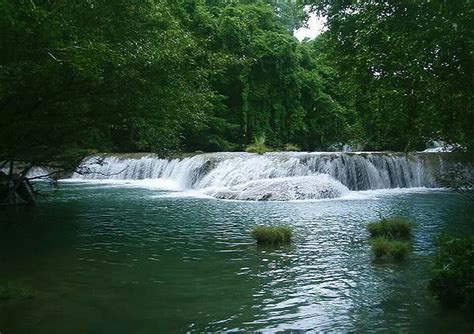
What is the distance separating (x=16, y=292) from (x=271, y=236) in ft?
16.3

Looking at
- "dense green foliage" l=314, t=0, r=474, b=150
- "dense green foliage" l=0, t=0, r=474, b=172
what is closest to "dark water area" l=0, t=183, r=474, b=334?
"dense green foliage" l=0, t=0, r=474, b=172

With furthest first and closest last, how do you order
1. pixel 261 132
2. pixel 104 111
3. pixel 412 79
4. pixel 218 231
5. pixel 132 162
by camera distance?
pixel 261 132 → pixel 132 162 → pixel 218 231 → pixel 104 111 → pixel 412 79

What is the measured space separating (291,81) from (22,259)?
1224 inches

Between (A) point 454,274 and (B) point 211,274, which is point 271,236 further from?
(A) point 454,274

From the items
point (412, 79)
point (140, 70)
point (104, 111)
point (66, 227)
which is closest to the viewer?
point (412, 79)

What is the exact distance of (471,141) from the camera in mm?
6492

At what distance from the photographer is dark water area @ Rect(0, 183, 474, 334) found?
5.84m

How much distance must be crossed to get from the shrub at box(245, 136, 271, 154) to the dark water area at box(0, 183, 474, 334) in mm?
16242

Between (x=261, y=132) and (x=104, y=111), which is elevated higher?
(x=261, y=132)

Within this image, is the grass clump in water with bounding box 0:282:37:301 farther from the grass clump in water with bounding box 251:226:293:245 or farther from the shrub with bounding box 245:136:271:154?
the shrub with bounding box 245:136:271:154

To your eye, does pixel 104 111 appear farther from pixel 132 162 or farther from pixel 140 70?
pixel 132 162

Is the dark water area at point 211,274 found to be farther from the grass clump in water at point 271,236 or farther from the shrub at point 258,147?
the shrub at point 258,147

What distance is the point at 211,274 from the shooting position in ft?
26.1

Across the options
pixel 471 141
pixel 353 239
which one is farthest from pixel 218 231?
pixel 471 141
